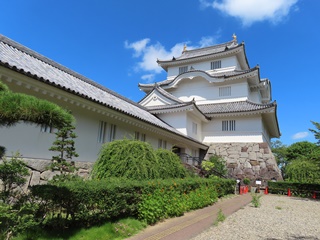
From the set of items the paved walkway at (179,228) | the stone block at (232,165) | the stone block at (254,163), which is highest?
the stone block at (254,163)

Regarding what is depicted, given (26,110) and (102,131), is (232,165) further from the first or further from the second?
(26,110)

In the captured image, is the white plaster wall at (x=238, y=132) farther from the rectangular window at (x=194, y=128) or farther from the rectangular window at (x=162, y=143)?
the rectangular window at (x=162, y=143)

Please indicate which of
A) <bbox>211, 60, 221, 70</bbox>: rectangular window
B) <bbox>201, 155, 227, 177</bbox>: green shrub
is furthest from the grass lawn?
<bbox>211, 60, 221, 70</bbox>: rectangular window

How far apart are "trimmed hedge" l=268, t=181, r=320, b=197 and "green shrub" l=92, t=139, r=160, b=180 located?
1485 centimetres

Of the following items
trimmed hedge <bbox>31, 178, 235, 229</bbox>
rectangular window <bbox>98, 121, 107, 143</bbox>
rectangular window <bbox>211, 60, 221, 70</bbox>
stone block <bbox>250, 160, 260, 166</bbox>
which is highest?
rectangular window <bbox>211, 60, 221, 70</bbox>

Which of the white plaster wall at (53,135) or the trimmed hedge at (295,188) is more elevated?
the white plaster wall at (53,135)

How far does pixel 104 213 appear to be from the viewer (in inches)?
213

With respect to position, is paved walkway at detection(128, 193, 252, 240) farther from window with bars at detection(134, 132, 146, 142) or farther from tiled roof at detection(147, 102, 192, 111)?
tiled roof at detection(147, 102, 192, 111)

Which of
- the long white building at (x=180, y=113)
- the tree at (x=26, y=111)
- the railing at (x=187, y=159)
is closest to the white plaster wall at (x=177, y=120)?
the long white building at (x=180, y=113)

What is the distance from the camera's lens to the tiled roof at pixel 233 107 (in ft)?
69.8

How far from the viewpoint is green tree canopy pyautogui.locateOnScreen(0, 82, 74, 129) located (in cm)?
286

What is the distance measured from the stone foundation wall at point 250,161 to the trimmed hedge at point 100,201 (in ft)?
49.7

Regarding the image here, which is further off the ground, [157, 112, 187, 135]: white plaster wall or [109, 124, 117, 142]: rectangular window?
[157, 112, 187, 135]: white plaster wall

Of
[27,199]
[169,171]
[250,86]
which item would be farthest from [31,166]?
[250,86]
